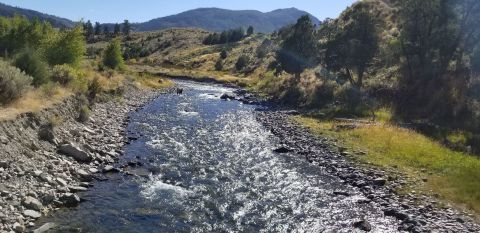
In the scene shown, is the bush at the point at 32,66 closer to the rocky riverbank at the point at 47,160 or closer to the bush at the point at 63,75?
the rocky riverbank at the point at 47,160

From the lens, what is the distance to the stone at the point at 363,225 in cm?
2220

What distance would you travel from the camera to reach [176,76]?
132625 millimetres

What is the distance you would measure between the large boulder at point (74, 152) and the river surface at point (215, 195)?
2.93 m

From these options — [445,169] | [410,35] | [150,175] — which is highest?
[410,35]

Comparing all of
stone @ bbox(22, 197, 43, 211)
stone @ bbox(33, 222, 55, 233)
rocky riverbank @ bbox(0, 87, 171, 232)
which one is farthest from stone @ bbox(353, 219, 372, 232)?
stone @ bbox(22, 197, 43, 211)

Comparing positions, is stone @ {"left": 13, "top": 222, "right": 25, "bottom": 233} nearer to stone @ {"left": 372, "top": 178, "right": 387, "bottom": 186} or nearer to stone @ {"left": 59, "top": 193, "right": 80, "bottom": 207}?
stone @ {"left": 59, "top": 193, "right": 80, "bottom": 207}

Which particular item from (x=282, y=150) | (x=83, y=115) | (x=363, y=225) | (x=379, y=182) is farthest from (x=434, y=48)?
(x=83, y=115)

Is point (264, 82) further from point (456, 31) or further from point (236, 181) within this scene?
point (236, 181)

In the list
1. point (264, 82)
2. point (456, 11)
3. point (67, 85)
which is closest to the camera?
point (67, 85)

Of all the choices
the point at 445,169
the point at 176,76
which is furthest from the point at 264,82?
the point at 445,169

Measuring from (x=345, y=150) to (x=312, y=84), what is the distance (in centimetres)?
3674

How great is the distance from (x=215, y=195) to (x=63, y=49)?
34.3 m

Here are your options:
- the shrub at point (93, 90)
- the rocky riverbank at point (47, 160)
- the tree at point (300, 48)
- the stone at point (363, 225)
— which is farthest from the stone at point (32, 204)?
the tree at point (300, 48)

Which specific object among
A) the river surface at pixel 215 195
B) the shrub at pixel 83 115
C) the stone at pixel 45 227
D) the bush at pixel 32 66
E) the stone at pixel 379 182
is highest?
the bush at pixel 32 66
